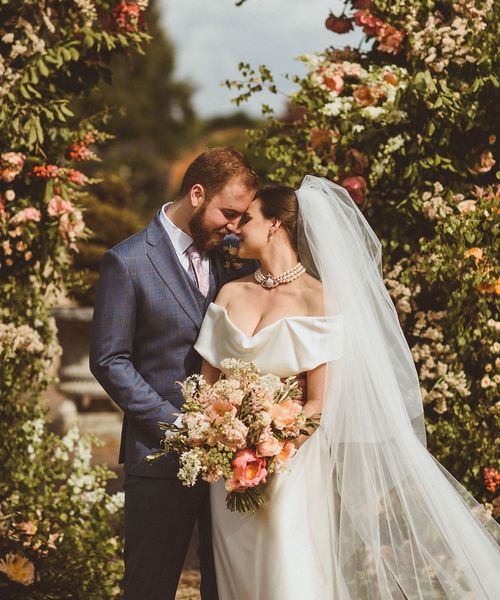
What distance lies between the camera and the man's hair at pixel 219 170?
11.9 feet

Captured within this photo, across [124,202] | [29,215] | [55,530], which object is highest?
[124,202]

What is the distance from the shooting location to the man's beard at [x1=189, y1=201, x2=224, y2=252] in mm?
3658

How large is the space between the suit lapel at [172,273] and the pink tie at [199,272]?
0.09 meters

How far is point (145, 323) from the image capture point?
3.57 metres

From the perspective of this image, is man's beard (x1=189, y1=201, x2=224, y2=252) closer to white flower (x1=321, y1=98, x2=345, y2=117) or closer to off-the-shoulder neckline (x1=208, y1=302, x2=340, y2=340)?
off-the-shoulder neckline (x1=208, y1=302, x2=340, y2=340)

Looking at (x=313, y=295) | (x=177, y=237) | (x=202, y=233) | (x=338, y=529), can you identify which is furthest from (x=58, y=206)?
(x=338, y=529)

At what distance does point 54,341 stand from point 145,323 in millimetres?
1636

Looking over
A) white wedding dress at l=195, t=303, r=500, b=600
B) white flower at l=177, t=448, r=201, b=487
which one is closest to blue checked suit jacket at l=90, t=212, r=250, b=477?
white wedding dress at l=195, t=303, r=500, b=600

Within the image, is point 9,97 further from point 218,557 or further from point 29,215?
point 218,557

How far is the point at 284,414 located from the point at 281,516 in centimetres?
45

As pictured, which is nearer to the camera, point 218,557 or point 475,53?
point 218,557

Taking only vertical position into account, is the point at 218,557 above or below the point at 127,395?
below

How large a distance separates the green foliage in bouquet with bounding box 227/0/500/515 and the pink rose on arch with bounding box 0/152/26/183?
1295 mm

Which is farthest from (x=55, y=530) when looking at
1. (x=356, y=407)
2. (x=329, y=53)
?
(x=329, y=53)
